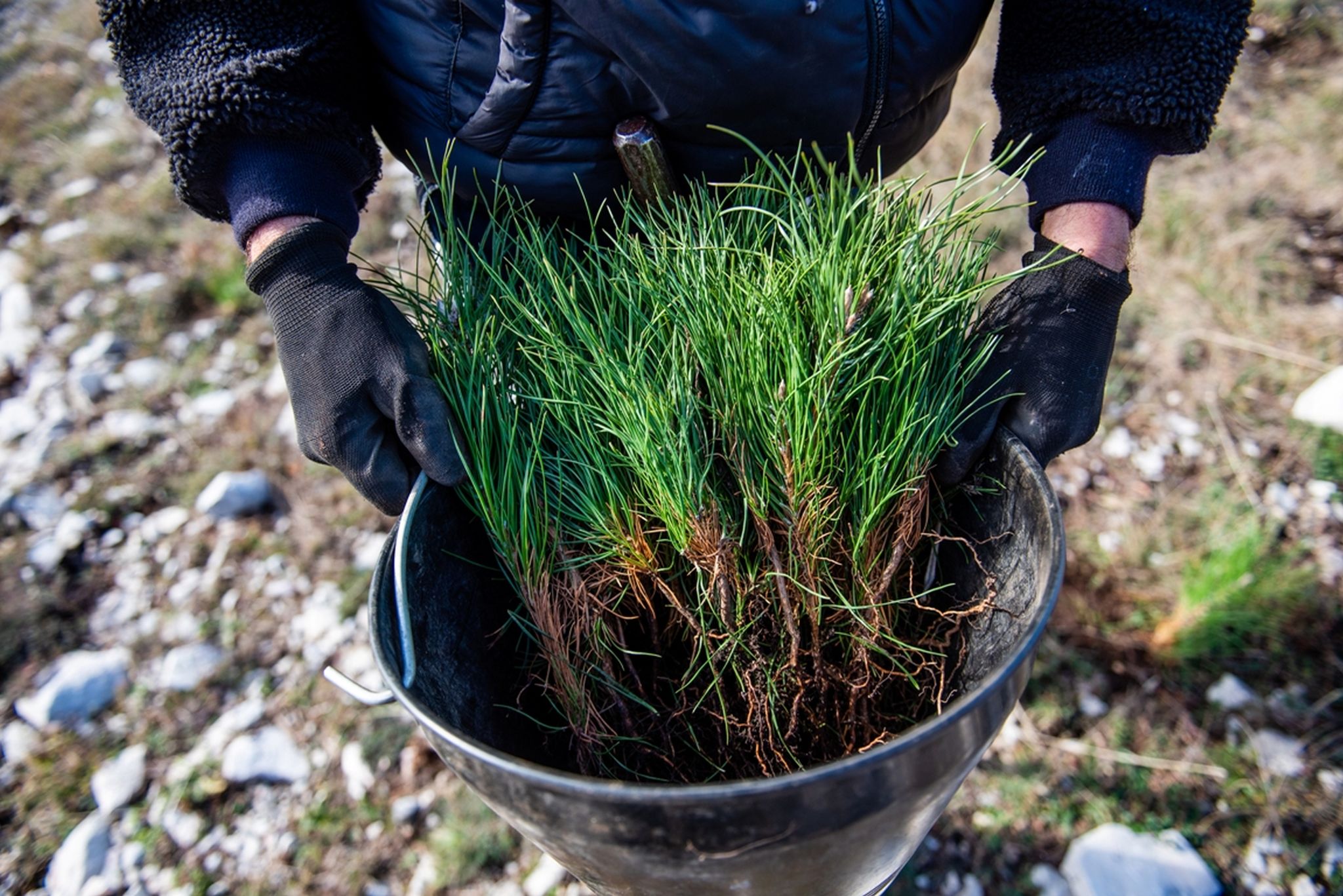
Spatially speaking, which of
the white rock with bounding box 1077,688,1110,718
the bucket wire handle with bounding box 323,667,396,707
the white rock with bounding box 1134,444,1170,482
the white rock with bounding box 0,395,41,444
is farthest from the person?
the white rock with bounding box 0,395,41,444

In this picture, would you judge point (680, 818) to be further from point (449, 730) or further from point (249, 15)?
point (249, 15)

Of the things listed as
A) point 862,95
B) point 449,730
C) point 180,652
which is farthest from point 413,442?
point 180,652

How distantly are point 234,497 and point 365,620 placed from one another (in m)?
0.62

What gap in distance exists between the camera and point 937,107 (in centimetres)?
137

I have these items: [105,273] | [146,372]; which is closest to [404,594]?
[146,372]

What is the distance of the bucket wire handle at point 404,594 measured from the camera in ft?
2.67

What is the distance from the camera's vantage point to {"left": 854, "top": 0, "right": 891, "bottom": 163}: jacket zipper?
109 centimetres

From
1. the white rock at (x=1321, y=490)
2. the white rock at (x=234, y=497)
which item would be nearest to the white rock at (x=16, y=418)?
the white rock at (x=234, y=497)

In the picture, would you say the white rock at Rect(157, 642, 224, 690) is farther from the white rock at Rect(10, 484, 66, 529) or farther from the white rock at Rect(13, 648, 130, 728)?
the white rock at Rect(10, 484, 66, 529)

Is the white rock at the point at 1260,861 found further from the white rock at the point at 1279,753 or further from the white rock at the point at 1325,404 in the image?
the white rock at the point at 1325,404

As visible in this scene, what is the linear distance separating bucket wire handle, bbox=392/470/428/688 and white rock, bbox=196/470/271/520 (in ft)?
5.22

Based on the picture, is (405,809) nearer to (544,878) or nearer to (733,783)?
(544,878)

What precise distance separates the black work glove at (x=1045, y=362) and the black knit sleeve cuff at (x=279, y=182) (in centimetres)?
82

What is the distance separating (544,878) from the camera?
1611mm
